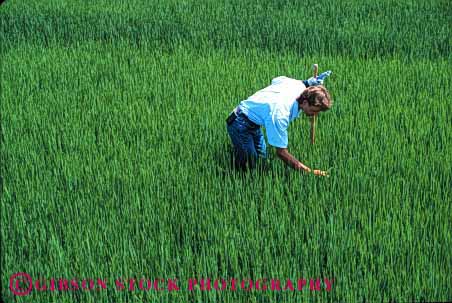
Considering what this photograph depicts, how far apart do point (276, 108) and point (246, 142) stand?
44 centimetres

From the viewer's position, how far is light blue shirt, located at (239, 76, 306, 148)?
2922 millimetres

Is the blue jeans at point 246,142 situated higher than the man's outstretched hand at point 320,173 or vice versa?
the blue jeans at point 246,142

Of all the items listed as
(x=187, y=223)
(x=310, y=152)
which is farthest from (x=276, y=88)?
(x=187, y=223)

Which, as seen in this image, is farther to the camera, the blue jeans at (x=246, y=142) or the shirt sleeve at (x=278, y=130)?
the blue jeans at (x=246, y=142)

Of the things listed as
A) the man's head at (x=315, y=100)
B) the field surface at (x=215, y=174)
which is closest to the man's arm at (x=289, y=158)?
the field surface at (x=215, y=174)

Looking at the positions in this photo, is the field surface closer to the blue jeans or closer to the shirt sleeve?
the blue jeans

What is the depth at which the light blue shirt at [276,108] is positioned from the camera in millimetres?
2922

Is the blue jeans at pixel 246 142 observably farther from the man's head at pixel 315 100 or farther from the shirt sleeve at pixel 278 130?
the man's head at pixel 315 100

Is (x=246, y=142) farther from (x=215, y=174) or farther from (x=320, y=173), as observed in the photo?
(x=320, y=173)

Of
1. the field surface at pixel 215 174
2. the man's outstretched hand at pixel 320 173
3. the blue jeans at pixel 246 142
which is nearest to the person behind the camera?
the field surface at pixel 215 174

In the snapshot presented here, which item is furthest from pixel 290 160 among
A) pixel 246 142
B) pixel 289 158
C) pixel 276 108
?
pixel 246 142

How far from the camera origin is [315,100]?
283 cm

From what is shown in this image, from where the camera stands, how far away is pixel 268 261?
2443 mm

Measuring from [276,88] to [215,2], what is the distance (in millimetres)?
5251
